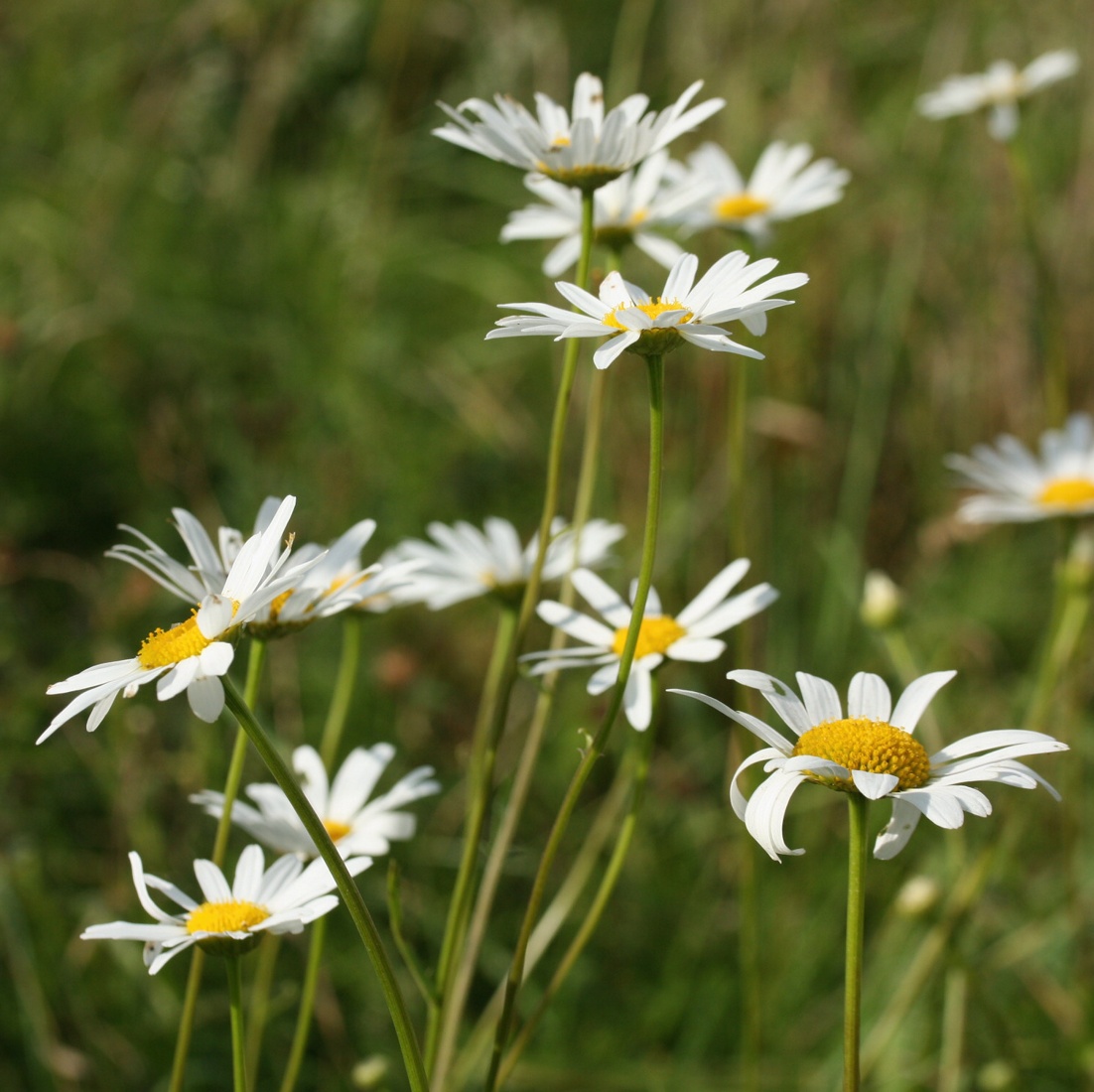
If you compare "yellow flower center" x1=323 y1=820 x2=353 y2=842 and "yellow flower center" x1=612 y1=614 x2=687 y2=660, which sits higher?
"yellow flower center" x1=612 y1=614 x2=687 y2=660

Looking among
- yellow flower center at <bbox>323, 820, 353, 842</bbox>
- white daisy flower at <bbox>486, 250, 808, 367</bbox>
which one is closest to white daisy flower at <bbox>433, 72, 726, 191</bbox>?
white daisy flower at <bbox>486, 250, 808, 367</bbox>

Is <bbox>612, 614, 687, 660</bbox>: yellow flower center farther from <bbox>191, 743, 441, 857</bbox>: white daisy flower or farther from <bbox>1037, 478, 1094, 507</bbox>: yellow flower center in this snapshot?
<bbox>1037, 478, 1094, 507</bbox>: yellow flower center

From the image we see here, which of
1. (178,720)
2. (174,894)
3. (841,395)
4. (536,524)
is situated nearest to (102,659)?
(178,720)

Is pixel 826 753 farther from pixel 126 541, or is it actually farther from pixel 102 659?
pixel 126 541

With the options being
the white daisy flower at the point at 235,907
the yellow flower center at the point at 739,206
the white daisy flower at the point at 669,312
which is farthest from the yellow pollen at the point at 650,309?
the yellow flower center at the point at 739,206

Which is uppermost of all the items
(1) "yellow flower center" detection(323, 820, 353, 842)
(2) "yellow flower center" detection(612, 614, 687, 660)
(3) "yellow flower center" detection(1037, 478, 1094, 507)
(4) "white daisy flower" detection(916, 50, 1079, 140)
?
(4) "white daisy flower" detection(916, 50, 1079, 140)
